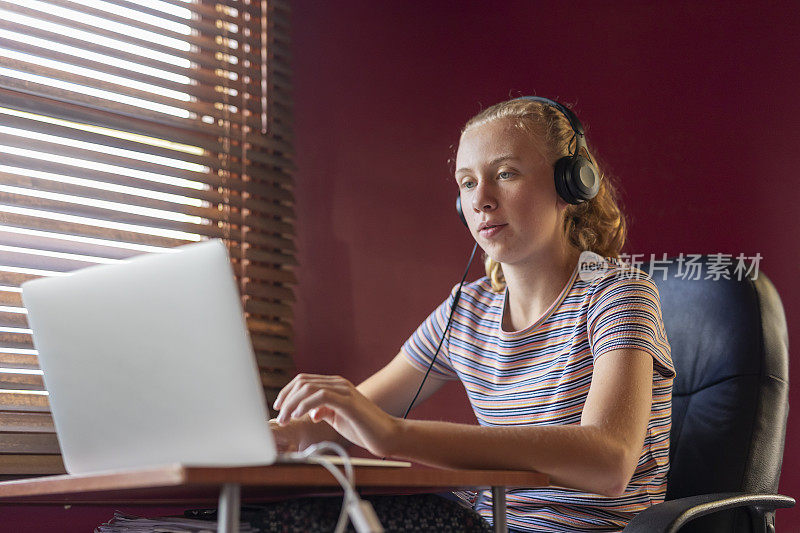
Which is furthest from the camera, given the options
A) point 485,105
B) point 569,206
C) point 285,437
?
point 485,105

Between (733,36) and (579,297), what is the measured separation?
1225mm

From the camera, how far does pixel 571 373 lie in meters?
1.62

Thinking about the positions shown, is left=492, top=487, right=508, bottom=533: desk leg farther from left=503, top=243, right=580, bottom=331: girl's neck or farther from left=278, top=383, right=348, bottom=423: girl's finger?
left=503, top=243, right=580, bottom=331: girl's neck

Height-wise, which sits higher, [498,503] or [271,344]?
[271,344]

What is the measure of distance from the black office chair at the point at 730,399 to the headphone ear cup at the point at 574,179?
288mm

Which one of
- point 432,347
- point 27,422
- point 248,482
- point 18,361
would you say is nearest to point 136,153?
point 18,361

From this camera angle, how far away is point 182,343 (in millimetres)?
A: 893

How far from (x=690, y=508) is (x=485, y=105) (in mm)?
1552

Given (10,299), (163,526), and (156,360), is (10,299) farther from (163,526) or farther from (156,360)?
(156,360)

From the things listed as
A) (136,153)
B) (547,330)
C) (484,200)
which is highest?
(136,153)

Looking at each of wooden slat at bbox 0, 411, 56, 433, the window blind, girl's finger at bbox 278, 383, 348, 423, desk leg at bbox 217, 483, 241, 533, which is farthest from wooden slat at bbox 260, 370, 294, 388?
desk leg at bbox 217, 483, 241, 533

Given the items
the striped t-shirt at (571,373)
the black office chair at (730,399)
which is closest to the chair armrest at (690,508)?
the black office chair at (730,399)

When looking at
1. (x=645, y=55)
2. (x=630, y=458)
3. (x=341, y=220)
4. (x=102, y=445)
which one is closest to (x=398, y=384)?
(x=341, y=220)

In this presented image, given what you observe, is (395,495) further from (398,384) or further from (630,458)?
(398,384)
